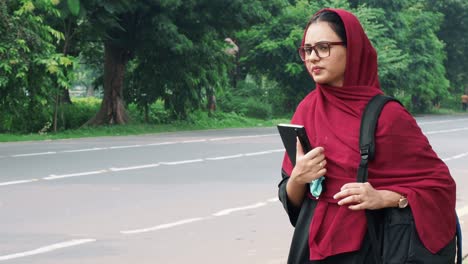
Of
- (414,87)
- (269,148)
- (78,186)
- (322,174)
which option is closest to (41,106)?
(269,148)

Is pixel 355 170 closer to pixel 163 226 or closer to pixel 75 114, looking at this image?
pixel 163 226

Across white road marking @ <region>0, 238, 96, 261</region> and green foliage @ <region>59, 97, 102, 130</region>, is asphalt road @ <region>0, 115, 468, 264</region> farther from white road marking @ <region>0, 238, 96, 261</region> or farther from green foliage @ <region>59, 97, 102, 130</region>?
green foliage @ <region>59, 97, 102, 130</region>

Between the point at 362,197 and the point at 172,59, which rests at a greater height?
the point at 362,197

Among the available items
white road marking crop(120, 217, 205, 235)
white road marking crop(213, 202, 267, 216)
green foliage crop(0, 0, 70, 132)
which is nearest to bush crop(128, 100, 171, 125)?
green foliage crop(0, 0, 70, 132)

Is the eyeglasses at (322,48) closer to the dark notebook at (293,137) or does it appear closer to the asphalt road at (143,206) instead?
the dark notebook at (293,137)

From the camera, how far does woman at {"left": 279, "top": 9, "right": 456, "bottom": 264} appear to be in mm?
3271

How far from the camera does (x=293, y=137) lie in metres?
3.43

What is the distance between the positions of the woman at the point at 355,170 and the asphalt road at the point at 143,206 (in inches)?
196

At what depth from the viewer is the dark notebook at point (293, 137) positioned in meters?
3.36

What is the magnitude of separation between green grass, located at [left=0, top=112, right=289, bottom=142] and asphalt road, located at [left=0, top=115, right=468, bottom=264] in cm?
557

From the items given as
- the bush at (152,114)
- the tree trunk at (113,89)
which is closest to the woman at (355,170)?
the tree trunk at (113,89)

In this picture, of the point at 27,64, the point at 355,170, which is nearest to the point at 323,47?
the point at 355,170

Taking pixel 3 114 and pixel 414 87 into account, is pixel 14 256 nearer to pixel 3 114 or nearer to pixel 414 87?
pixel 3 114

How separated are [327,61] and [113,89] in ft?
102
